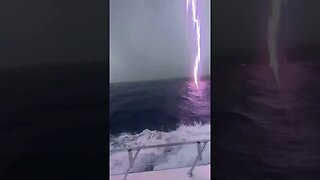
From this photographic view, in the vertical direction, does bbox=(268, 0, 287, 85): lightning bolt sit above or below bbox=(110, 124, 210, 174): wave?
above

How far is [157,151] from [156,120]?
102mm

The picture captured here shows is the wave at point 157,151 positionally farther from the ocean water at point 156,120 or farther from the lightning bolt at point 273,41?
the lightning bolt at point 273,41

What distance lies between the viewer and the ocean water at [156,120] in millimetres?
1502

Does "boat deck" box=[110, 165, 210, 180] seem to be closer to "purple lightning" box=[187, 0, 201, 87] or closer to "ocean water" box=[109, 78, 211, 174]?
"ocean water" box=[109, 78, 211, 174]

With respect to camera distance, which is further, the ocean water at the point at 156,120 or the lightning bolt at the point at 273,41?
the lightning bolt at the point at 273,41

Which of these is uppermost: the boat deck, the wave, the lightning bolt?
the lightning bolt

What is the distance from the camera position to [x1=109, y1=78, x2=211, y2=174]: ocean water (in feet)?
4.93

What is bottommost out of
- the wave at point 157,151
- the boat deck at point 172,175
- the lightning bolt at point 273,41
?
the boat deck at point 172,175

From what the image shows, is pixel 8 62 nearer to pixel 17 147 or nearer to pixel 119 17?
pixel 17 147

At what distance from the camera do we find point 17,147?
4.61 feet

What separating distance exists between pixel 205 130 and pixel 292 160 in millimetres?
346

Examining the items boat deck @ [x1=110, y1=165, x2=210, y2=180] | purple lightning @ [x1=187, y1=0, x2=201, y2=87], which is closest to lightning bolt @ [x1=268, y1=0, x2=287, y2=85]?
purple lightning @ [x1=187, y1=0, x2=201, y2=87]

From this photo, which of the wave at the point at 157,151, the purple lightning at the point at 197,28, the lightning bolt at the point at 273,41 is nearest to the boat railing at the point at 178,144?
the wave at the point at 157,151

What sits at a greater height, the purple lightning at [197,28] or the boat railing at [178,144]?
the purple lightning at [197,28]
